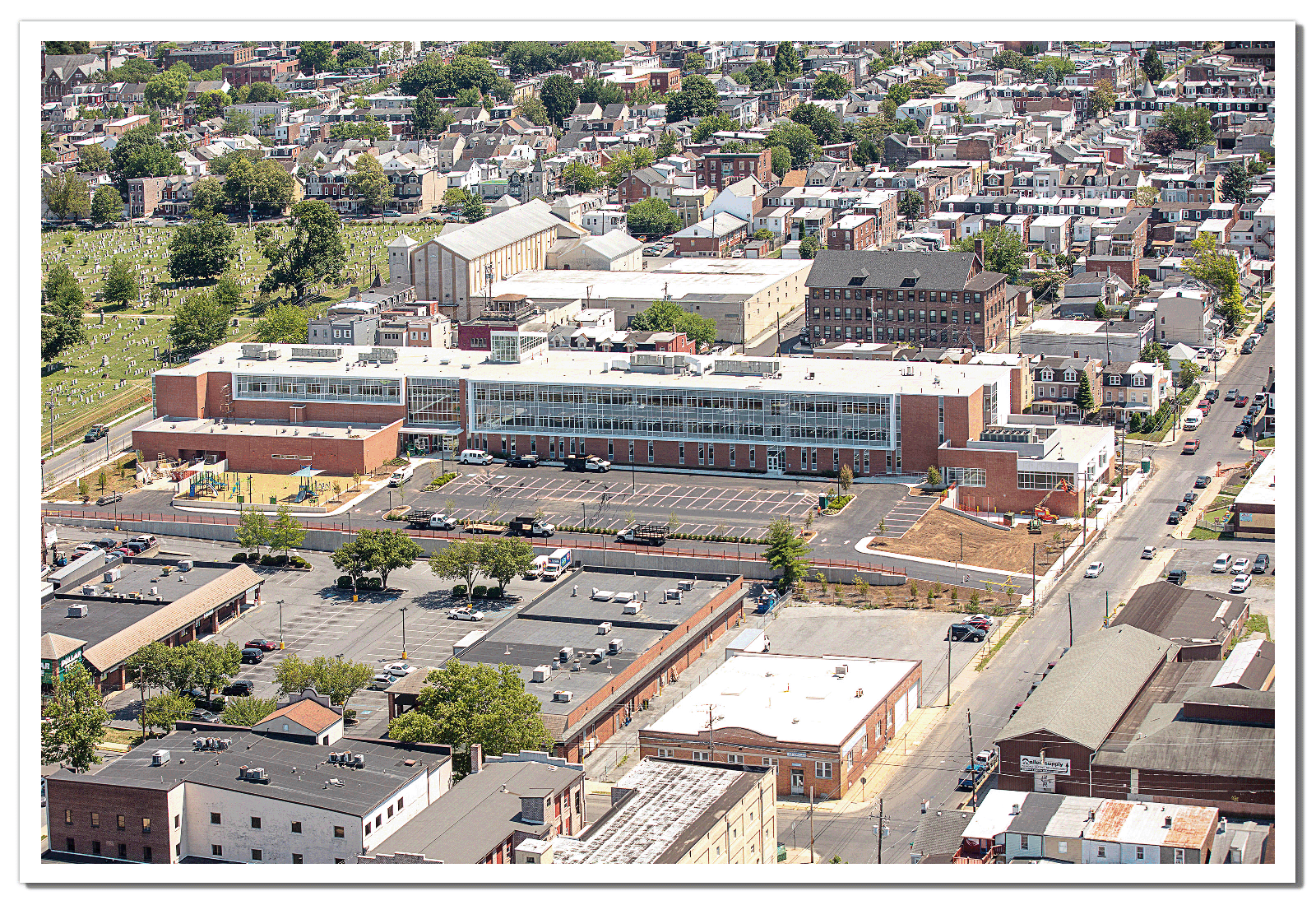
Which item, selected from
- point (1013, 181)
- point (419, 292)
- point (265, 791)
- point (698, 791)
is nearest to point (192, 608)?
point (265, 791)

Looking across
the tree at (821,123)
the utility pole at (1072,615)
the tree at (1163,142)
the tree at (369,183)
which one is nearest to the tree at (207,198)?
the tree at (369,183)

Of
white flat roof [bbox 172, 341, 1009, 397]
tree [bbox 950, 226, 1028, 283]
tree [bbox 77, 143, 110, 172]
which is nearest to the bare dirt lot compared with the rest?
white flat roof [bbox 172, 341, 1009, 397]

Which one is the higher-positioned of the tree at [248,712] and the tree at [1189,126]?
the tree at [1189,126]

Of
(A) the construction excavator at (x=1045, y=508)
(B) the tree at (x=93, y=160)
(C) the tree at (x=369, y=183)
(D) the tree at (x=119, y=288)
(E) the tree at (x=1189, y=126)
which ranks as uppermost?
(E) the tree at (x=1189, y=126)

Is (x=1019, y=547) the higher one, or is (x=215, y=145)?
(x=215, y=145)

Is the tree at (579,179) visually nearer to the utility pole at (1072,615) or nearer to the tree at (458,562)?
the tree at (458,562)

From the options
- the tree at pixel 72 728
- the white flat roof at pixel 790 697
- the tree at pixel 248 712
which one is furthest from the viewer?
the white flat roof at pixel 790 697

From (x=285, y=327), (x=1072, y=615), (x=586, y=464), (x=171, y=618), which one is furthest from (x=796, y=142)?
(x=171, y=618)

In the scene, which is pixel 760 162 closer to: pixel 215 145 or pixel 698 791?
pixel 215 145
